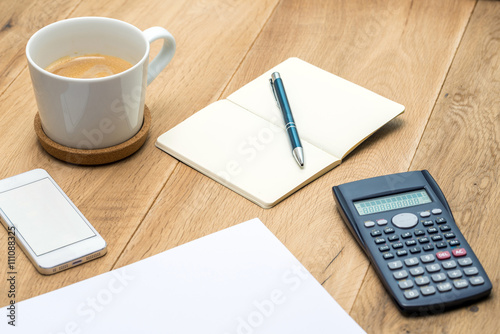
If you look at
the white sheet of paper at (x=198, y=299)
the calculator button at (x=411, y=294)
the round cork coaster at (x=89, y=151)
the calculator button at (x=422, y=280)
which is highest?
the calculator button at (x=422, y=280)

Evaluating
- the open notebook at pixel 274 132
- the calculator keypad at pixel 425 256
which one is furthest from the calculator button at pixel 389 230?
the open notebook at pixel 274 132

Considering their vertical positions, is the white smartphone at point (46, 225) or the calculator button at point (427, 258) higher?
the calculator button at point (427, 258)

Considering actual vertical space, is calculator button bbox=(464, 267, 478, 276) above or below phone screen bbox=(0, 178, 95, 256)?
above

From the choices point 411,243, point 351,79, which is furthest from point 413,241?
point 351,79

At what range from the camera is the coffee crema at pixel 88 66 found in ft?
2.49

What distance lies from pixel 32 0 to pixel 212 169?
0.50m

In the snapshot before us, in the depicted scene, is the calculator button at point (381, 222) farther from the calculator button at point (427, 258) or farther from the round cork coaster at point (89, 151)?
the round cork coaster at point (89, 151)

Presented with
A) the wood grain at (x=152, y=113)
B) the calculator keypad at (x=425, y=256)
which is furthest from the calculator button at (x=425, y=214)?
the wood grain at (x=152, y=113)

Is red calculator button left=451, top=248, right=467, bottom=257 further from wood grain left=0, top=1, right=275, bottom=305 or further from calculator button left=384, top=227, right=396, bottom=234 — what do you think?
wood grain left=0, top=1, right=275, bottom=305

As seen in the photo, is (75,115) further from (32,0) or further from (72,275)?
(32,0)

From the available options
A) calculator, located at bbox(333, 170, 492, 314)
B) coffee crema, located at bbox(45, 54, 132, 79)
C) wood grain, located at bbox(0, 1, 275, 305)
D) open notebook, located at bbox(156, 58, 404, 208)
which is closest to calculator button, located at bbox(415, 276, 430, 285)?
calculator, located at bbox(333, 170, 492, 314)

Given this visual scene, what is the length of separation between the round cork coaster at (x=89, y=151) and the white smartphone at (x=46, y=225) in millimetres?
45

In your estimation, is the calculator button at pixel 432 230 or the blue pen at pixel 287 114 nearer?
the calculator button at pixel 432 230

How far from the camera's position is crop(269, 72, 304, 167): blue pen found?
0.79 meters
